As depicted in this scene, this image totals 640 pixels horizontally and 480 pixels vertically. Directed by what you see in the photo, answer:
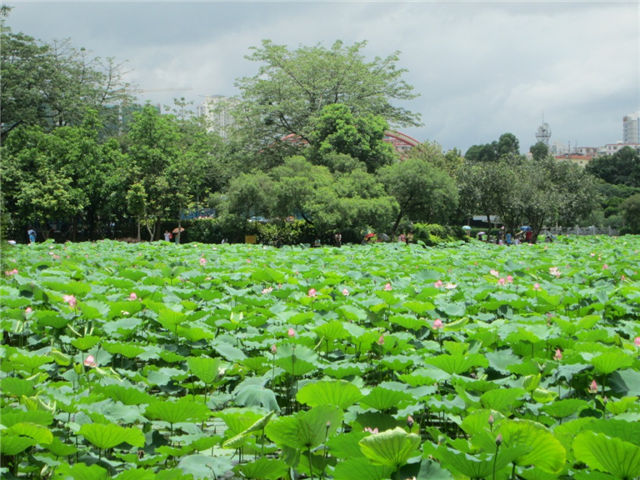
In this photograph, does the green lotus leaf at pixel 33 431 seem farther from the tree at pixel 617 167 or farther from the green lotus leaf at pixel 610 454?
the tree at pixel 617 167

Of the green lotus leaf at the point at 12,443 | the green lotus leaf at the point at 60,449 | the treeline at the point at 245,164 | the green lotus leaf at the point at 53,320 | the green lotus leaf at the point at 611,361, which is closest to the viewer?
the green lotus leaf at the point at 12,443

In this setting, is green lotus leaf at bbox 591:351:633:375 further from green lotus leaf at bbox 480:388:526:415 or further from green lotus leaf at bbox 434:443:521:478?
green lotus leaf at bbox 434:443:521:478

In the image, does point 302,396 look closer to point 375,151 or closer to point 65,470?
point 65,470

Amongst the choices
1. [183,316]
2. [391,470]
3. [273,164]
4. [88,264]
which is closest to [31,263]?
[88,264]

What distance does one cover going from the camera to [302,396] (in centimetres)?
161

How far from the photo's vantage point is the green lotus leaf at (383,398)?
1.64 metres

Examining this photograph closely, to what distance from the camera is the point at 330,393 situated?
1.63 meters

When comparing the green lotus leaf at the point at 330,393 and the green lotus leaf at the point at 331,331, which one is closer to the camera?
the green lotus leaf at the point at 330,393

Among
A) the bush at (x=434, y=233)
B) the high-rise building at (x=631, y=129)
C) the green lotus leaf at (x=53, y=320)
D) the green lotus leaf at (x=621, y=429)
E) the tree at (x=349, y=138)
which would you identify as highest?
the high-rise building at (x=631, y=129)

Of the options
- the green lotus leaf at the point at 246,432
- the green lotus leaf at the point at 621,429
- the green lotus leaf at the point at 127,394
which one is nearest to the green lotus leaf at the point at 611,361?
the green lotus leaf at the point at 621,429

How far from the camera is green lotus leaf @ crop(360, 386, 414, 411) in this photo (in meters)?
1.64

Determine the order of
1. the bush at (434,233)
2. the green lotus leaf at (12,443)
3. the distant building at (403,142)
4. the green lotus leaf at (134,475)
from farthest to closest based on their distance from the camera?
the distant building at (403,142) → the bush at (434,233) → the green lotus leaf at (12,443) → the green lotus leaf at (134,475)

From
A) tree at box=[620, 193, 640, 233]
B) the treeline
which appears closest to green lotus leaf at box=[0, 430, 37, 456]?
the treeline

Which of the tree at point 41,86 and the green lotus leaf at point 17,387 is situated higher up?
the tree at point 41,86
